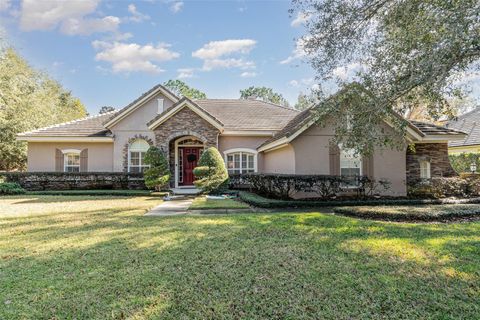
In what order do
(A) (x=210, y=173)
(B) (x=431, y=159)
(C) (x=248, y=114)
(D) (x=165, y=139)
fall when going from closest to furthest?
(B) (x=431, y=159) < (A) (x=210, y=173) < (D) (x=165, y=139) < (C) (x=248, y=114)

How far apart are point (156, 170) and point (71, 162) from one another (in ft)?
25.8

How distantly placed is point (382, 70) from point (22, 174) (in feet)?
70.2

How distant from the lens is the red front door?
60.3ft

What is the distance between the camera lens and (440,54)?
5.63 meters

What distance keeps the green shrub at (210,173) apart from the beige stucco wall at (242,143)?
356 centimetres

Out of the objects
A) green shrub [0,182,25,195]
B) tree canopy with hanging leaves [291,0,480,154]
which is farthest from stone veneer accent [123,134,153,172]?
tree canopy with hanging leaves [291,0,480,154]

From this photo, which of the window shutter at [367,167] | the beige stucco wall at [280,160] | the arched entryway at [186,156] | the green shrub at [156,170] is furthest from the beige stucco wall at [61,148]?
the window shutter at [367,167]

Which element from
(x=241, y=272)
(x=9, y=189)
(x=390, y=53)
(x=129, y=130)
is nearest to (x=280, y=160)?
(x=390, y=53)

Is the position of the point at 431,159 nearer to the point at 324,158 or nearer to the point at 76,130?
the point at 324,158

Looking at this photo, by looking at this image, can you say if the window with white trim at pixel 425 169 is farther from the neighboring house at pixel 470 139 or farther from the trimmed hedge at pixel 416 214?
the neighboring house at pixel 470 139

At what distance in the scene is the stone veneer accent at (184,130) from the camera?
54.5ft

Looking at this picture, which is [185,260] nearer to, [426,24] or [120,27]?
[426,24]

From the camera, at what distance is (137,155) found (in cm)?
1830

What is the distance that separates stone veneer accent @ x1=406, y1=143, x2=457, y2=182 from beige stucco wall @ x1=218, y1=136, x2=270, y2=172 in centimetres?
860
